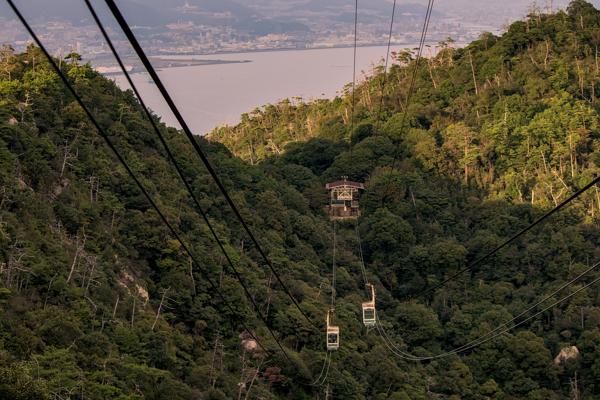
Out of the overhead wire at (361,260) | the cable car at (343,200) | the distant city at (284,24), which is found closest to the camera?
the overhead wire at (361,260)

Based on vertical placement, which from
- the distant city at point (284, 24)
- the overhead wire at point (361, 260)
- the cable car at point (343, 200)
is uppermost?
the distant city at point (284, 24)

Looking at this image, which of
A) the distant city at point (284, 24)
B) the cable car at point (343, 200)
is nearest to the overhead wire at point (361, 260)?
the cable car at point (343, 200)

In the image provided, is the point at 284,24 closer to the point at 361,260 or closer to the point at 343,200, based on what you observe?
the point at 343,200

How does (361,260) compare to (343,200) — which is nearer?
(361,260)

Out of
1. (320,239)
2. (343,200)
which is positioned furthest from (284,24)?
(320,239)

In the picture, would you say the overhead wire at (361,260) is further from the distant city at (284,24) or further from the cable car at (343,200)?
the distant city at (284,24)

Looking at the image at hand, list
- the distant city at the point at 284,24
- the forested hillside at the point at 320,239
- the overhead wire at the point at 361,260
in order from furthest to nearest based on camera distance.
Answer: the distant city at the point at 284,24 < the overhead wire at the point at 361,260 < the forested hillside at the point at 320,239
